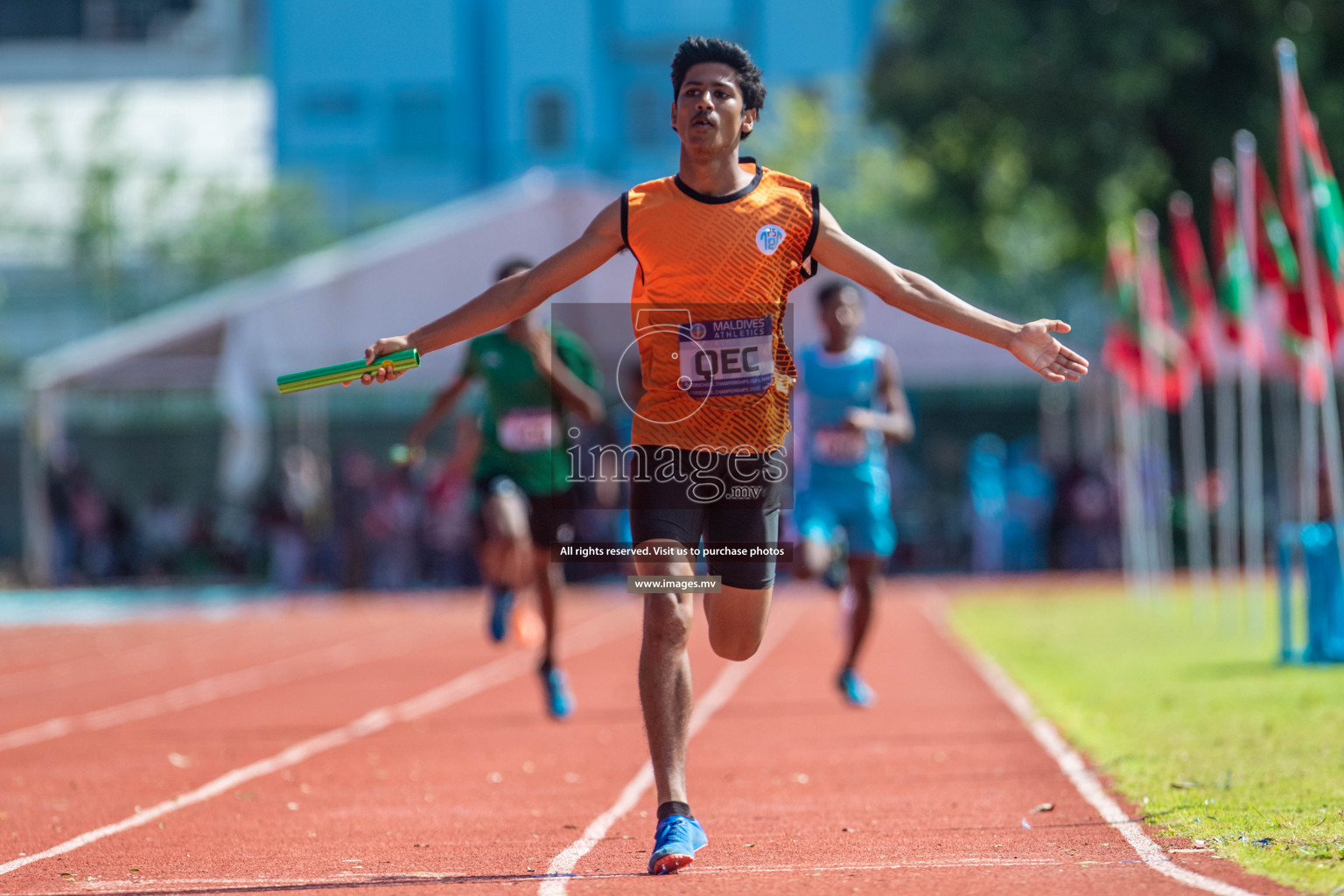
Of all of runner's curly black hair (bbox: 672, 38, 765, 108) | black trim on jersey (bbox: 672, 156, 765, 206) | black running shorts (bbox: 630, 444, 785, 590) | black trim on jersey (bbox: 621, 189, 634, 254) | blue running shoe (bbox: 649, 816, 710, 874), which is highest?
runner's curly black hair (bbox: 672, 38, 765, 108)

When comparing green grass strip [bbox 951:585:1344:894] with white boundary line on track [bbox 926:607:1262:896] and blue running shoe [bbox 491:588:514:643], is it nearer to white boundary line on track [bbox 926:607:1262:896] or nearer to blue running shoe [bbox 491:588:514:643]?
white boundary line on track [bbox 926:607:1262:896]

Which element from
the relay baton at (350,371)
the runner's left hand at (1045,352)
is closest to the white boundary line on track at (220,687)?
the relay baton at (350,371)

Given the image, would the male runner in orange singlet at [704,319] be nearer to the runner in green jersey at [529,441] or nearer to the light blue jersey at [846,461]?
the runner in green jersey at [529,441]

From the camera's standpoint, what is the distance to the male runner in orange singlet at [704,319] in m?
5.66

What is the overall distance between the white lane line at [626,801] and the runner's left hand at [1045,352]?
1591mm

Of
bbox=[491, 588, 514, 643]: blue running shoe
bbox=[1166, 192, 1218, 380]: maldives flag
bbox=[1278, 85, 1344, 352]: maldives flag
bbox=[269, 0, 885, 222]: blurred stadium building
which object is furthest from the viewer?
bbox=[269, 0, 885, 222]: blurred stadium building

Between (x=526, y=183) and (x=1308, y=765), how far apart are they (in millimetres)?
18278

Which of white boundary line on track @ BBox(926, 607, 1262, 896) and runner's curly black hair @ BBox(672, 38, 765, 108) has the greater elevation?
runner's curly black hair @ BBox(672, 38, 765, 108)

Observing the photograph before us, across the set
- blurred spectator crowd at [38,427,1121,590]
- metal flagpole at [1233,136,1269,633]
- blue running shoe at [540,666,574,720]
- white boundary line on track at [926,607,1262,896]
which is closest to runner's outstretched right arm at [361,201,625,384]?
white boundary line on track at [926,607,1262,896]

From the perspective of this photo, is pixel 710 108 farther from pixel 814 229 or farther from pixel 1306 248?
pixel 1306 248

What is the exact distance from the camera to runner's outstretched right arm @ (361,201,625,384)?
571 cm

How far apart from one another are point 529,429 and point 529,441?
0.25ft

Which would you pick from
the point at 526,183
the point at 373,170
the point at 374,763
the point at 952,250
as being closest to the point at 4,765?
the point at 374,763

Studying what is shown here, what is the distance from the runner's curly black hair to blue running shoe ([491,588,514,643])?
5735mm
